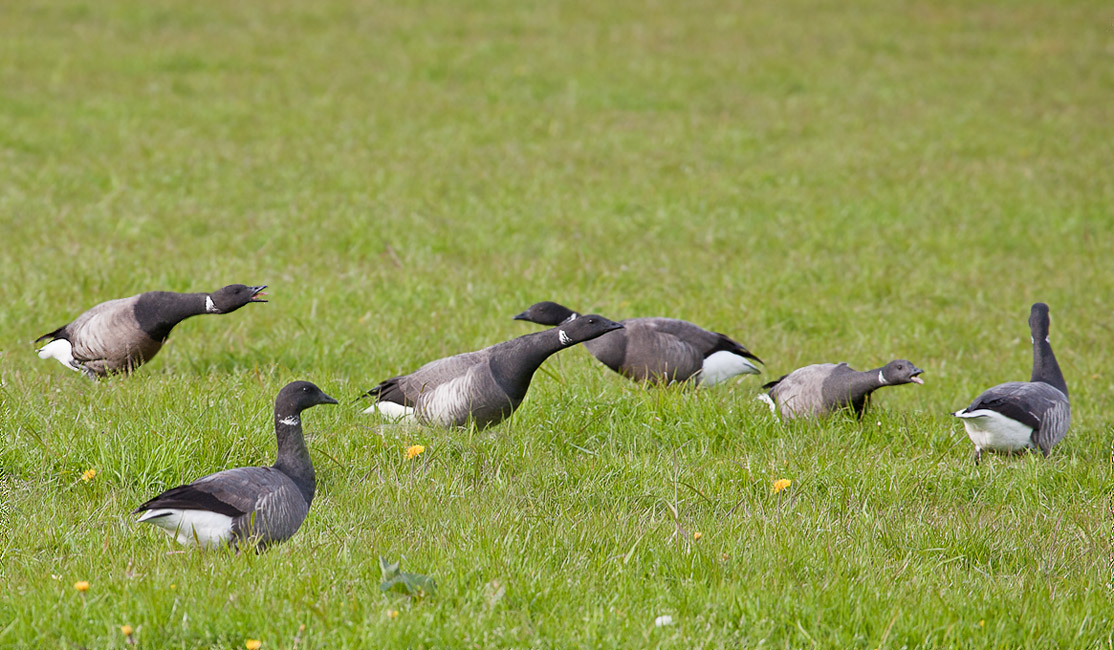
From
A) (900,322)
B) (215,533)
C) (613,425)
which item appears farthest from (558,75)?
(215,533)

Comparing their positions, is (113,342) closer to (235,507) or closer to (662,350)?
(235,507)

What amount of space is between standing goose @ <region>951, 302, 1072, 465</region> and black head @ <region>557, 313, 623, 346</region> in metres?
2.10

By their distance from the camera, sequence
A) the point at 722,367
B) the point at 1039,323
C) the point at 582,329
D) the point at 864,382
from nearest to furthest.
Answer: the point at 582,329, the point at 864,382, the point at 1039,323, the point at 722,367

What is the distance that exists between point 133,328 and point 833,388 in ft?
15.0

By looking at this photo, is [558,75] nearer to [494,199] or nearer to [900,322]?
[494,199]

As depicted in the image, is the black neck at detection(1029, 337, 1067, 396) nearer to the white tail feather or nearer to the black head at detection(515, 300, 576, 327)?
the white tail feather

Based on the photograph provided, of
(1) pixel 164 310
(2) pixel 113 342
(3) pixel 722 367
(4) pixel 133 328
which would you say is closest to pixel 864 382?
(3) pixel 722 367

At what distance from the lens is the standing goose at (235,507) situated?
4285 millimetres

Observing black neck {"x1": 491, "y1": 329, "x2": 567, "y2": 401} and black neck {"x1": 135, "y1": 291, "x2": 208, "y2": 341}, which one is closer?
black neck {"x1": 491, "y1": 329, "x2": 567, "y2": 401}

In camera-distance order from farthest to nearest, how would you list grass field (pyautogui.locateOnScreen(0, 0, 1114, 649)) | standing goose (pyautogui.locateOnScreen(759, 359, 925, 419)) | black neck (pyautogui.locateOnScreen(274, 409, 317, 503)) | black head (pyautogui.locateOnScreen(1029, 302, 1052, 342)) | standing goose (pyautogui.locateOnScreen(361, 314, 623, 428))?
black head (pyautogui.locateOnScreen(1029, 302, 1052, 342)), standing goose (pyautogui.locateOnScreen(759, 359, 925, 419)), standing goose (pyautogui.locateOnScreen(361, 314, 623, 428)), black neck (pyautogui.locateOnScreen(274, 409, 317, 503)), grass field (pyautogui.locateOnScreen(0, 0, 1114, 649))

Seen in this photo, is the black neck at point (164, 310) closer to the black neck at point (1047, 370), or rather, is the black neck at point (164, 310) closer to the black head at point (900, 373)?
the black head at point (900, 373)

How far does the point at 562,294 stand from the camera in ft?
32.3

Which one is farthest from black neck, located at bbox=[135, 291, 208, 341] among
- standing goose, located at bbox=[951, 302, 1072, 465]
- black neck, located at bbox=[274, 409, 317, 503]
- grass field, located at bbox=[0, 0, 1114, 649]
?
standing goose, located at bbox=[951, 302, 1072, 465]

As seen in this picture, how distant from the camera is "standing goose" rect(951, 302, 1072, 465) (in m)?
6.03
